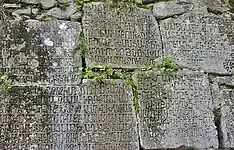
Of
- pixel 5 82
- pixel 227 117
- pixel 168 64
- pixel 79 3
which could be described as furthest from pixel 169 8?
pixel 5 82

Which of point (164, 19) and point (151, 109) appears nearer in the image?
point (151, 109)

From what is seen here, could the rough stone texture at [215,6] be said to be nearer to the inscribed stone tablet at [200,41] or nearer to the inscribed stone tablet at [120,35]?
the inscribed stone tablet at [200,41]

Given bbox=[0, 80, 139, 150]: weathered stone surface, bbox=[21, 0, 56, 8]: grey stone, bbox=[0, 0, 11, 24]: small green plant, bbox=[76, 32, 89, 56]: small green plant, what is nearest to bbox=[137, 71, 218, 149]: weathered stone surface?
bbox=[0, 80, 139, 150]: weathered stone surface

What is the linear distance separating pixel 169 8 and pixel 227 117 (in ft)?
2.94

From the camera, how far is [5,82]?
3.02 m

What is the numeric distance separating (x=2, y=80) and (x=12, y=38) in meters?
0.30

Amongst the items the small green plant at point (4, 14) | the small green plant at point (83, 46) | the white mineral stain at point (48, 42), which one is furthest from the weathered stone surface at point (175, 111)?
the small green plant at point (4, 14)

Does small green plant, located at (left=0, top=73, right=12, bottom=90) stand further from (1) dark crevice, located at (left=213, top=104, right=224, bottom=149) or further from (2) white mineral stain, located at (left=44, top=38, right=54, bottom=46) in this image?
(1) dark crevice, located at (left=213, top=104, right=224, bottom=149)

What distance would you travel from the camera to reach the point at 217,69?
3.47 metres

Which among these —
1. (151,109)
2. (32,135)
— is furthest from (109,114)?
(32,135)

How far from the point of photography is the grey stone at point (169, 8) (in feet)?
11.6

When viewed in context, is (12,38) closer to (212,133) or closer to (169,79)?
(169,79)

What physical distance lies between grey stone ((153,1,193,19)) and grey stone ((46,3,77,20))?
23.8 inches

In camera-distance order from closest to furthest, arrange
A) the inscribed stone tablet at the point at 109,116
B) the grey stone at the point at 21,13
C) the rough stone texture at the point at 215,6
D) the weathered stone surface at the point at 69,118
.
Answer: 1. the weathered stone surface at the point at 69,118
2. the inscribed stone tablet at the point at 109,116
3. the grey stone at the point at 21,13
4. the rough stone texture at the point at 215,6
